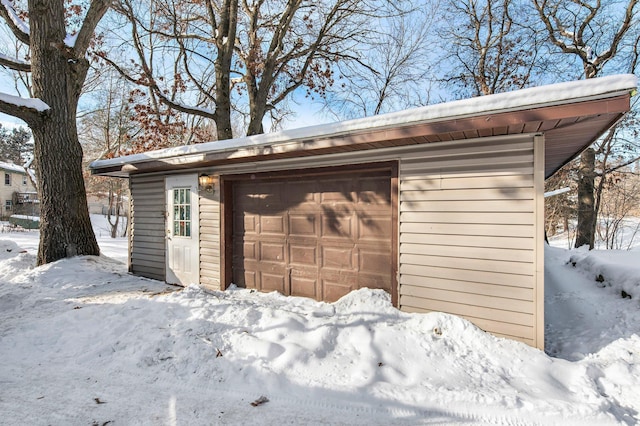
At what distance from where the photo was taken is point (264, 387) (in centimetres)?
264

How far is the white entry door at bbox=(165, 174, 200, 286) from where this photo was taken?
567cm

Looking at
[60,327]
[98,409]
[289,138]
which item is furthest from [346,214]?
[60,327]

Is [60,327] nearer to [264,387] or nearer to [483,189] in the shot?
[264,387]

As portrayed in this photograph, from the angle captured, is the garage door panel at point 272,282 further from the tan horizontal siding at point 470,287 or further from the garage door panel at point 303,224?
the tan horizontal siding at point 470,287

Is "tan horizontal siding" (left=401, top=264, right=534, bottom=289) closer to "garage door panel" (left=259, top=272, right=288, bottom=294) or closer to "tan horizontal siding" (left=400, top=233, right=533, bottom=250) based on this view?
"tan horizontal siding" (left=400, top=233, right=533, bottom=250)

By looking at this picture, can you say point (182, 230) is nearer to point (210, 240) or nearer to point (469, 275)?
point (210, 240)

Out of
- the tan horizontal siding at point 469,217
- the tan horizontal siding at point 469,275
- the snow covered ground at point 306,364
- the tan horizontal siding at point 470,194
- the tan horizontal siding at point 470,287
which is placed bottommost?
the snow covered ground at point 306,364

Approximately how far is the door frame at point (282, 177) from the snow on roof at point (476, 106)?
2.29 feet

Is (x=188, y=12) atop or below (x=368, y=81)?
atop

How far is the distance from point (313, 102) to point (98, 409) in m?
12.2

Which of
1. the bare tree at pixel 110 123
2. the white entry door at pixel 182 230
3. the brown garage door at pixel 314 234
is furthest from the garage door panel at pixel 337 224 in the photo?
the bare tree at pixel 110 123

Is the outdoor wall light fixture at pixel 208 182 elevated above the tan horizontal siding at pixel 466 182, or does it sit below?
above

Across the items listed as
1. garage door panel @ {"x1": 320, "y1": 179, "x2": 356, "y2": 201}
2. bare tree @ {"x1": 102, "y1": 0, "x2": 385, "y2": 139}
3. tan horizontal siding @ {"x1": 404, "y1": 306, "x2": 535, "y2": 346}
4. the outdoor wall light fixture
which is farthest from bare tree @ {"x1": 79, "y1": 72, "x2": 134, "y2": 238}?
tan horizontal siding @ {"x1": 404, "y1": 306, "x2": 535, "y2": 346}

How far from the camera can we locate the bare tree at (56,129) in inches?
247
